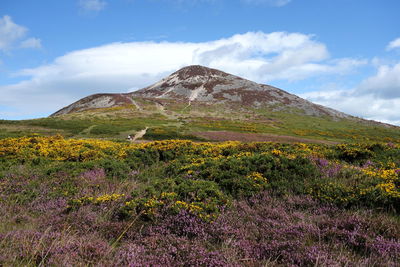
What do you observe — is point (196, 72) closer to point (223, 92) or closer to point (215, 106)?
point (223, 92)

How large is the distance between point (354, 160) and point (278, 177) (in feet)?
19.0

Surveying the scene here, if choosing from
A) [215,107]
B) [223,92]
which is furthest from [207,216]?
[223,92]

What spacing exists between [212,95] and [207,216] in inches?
4034

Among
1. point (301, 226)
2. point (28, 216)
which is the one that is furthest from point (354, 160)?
point (28, 216)

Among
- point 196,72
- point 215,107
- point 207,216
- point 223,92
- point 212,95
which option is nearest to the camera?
point 207,216

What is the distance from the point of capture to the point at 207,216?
5617 millimetres

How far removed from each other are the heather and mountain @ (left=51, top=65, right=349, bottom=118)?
3197 inches

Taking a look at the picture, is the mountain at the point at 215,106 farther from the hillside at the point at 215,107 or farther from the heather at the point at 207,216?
the heather at the point at 207,216

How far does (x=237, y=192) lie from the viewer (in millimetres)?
7582

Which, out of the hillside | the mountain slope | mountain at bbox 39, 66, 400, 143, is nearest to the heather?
the hillside

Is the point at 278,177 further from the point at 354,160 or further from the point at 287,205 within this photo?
the point at 354,160

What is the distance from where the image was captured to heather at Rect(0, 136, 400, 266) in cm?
437

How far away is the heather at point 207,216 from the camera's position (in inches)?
172

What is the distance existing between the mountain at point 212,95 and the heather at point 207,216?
81206 millimetres
